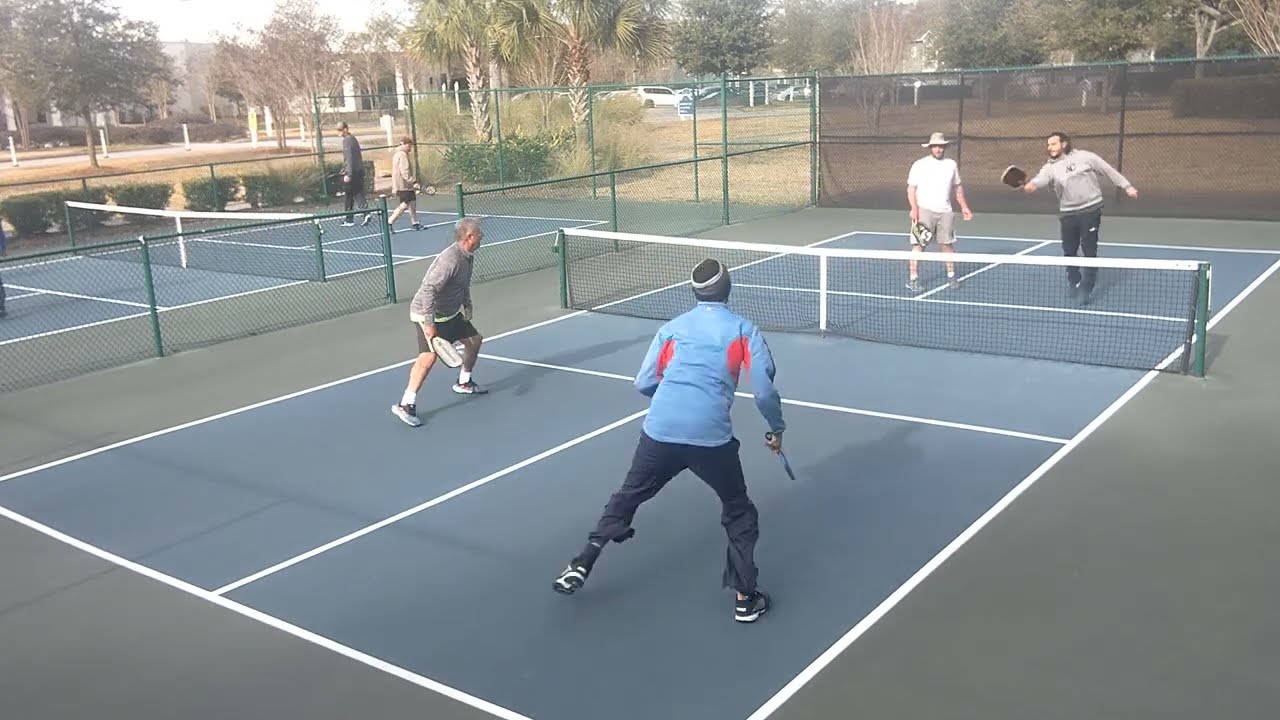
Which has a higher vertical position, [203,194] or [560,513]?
[203,194]

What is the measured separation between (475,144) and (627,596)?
23.1m

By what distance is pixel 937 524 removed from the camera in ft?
23.7

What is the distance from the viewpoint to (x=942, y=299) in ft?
45.0

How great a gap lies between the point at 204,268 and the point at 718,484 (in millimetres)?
14684

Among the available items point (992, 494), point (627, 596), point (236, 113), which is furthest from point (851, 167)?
point (236, 113)

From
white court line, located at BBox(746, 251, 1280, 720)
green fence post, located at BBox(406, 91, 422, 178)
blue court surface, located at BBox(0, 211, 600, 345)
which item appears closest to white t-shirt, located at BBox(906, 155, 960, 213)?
white court line, located at BBox(746, 251, 1280, 720)

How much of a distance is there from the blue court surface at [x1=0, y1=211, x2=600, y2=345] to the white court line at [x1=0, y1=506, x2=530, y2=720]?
7.29 metres

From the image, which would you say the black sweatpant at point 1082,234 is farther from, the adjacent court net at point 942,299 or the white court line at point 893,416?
the white court line at point 893,416

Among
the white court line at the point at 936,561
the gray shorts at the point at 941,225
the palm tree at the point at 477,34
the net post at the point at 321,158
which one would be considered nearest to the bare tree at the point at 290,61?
the palm tree at the point at 477,34

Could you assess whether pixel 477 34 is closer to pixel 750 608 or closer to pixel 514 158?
pixel 514 158

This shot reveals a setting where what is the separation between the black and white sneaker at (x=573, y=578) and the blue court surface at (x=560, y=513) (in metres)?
0.10

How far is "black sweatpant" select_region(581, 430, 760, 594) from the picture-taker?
588 centimetres

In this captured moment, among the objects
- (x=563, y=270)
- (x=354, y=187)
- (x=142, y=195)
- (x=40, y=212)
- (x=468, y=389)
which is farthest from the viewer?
(x=142, y=195)

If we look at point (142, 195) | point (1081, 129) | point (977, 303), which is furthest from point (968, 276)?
point (142, 195)
